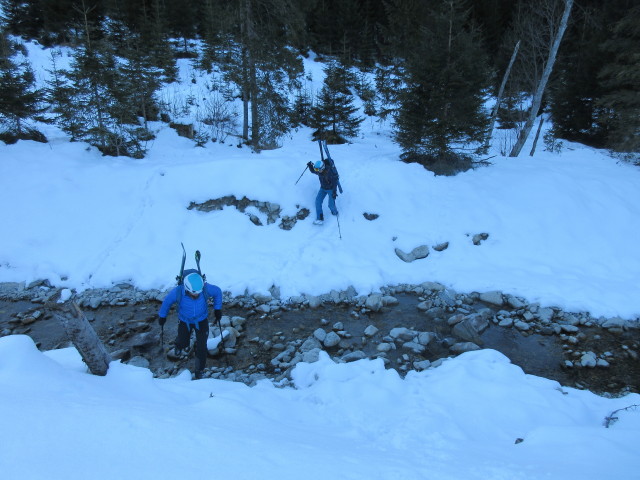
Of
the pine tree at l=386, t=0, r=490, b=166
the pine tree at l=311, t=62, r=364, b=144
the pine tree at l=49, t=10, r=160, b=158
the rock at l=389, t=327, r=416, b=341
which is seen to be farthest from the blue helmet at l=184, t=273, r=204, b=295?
the pine tree at l=311, t=62, r=364, b=144

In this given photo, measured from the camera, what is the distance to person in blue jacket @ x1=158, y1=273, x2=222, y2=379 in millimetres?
5238

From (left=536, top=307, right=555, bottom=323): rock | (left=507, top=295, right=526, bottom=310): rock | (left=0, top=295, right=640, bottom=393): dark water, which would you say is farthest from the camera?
(left=507, top=295, right=526, bottom=310): rock

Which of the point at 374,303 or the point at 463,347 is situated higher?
the point at 463,347

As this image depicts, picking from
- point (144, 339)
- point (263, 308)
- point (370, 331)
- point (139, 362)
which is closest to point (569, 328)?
point (370, 331)

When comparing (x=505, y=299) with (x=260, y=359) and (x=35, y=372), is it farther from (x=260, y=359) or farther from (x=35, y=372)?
(x=35, y=372)

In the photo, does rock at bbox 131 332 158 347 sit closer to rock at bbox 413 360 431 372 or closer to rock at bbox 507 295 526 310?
rock at bbox 413 360 431 372

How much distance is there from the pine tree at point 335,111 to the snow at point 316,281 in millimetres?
4477

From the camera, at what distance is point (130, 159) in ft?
41.1

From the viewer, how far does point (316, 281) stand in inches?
325

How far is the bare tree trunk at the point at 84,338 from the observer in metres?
3.21

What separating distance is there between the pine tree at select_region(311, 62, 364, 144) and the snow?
4477mm

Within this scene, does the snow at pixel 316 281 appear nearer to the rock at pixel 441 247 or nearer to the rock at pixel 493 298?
the rock at pixel 441 247

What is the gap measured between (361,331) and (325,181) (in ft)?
15.3

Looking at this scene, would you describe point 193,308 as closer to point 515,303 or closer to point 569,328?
point 515,303
